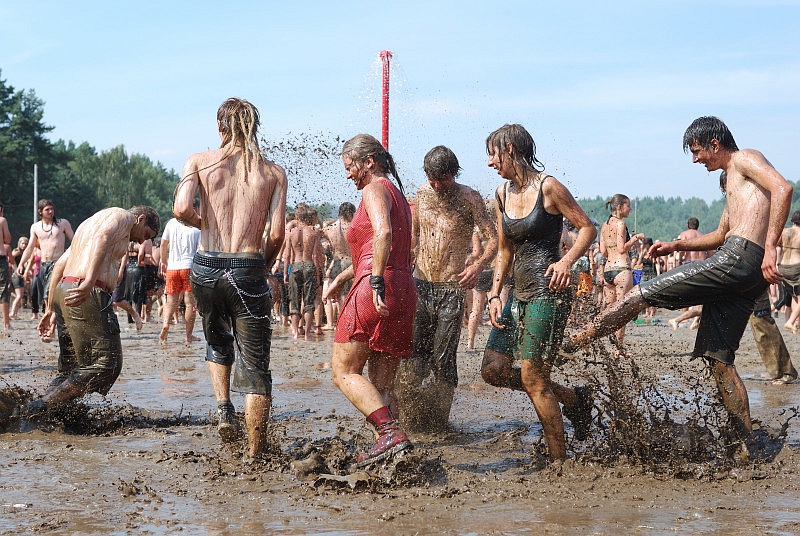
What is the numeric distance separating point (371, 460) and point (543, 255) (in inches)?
57.4

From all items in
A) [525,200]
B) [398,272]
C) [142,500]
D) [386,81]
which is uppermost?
[386,81]

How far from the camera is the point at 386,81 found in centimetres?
1116

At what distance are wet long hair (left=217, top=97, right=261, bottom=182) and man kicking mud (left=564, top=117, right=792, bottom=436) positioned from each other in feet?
6.94

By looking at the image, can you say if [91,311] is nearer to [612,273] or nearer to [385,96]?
[385,96]

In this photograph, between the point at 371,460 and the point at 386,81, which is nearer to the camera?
the point at 371,460

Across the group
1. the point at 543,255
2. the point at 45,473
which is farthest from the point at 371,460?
the point at 45,473

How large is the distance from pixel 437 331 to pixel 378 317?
1336mm

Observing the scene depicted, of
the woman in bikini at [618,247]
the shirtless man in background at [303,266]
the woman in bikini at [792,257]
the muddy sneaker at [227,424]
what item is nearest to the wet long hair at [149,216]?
the muddy sneaker at [227,424]

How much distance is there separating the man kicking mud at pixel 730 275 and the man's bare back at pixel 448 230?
1.39 m

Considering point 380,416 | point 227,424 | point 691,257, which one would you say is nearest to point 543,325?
point 380,416

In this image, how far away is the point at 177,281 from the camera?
11539mm

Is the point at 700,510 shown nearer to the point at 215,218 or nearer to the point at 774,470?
the point at 774,470

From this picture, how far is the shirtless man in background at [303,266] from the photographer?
13305mm

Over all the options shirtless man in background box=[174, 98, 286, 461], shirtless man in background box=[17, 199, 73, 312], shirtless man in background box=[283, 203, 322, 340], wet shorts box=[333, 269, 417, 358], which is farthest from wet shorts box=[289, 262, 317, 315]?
wet shorts box=[333, 269, 417, 358]
